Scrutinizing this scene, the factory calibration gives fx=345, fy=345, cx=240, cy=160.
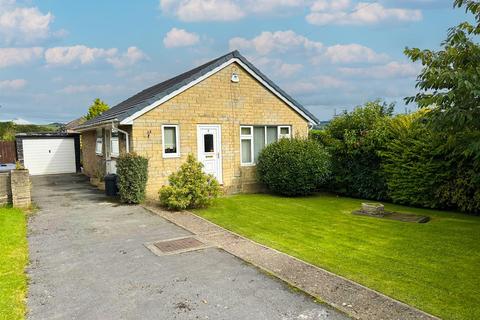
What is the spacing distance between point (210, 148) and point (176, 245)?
23.6ft

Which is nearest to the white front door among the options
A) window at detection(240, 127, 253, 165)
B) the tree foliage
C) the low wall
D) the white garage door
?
window at detection(240, 127, 253, 165)

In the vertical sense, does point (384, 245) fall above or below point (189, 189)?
below

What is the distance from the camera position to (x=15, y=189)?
10.9 m

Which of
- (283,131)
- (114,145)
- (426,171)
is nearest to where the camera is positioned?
(426,171)

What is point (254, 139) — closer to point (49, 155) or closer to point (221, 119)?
point (221, 119)

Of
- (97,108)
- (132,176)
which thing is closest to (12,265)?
(132,176)

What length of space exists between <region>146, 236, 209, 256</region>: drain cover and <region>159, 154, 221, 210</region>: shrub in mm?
3129

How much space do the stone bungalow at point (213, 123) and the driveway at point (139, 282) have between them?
15.0 ft

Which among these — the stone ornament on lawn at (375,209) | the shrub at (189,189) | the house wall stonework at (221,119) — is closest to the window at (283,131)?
the house wall stonework at (221,119)

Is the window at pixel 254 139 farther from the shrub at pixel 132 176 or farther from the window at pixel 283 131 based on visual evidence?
the shrub at pixel 132 176

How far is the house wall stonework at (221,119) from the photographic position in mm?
12695

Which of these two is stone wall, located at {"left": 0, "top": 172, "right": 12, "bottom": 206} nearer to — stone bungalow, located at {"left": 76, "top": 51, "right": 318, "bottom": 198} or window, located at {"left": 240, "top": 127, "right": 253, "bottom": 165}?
stone bungalow, located at {"left": 76, "top": 51, "right": 318, "bottom": 198}

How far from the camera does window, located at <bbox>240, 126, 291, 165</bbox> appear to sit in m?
15.0

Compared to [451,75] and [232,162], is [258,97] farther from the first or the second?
[451,75]
